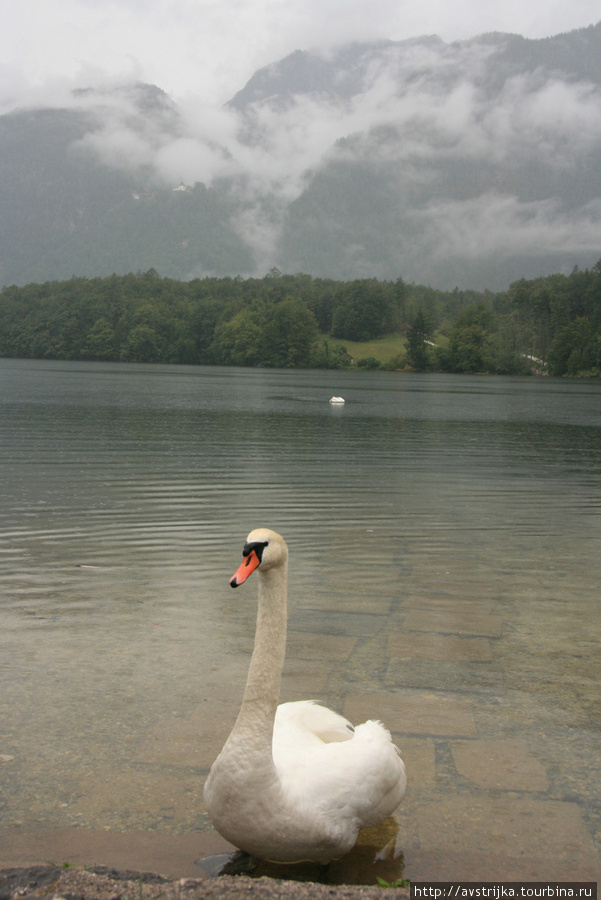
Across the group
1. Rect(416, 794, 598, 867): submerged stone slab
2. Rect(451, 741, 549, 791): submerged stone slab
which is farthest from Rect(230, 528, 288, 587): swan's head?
Rect(451, 741, 549, 791): submerged stone slab

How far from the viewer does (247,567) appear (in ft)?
14.6

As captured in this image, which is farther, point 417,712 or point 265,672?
point 417,712

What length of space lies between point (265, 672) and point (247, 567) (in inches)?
32.0

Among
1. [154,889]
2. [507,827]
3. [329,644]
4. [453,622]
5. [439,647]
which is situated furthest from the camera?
[453,622]

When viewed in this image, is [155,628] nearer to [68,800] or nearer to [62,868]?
[68,800]

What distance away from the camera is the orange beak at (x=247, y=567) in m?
4.18

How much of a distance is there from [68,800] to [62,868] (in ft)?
4.57

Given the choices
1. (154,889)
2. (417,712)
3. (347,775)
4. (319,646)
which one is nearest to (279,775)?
(347,775)

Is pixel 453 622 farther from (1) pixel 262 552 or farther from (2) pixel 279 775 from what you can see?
(1) pixel 262 552

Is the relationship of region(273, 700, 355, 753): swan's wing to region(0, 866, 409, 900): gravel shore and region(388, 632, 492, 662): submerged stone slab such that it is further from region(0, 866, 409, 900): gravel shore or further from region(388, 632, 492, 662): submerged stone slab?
region(388, 632, 492, 662): submerged stone slab

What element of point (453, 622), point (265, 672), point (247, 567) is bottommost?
point (453, 622)

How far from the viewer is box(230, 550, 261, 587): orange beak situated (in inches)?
165

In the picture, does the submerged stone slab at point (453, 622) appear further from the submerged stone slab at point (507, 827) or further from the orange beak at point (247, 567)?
the orange beak at point (247, 567)

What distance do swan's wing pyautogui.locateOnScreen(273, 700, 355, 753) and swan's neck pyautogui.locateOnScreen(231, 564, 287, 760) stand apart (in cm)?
54
